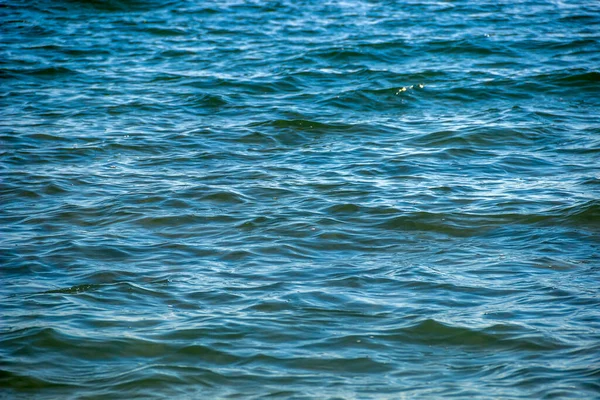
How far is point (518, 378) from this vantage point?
5289 mm

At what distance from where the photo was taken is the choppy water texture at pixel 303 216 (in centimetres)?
557

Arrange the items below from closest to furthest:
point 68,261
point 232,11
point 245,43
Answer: point 68,261, point 245,43, point 232,11

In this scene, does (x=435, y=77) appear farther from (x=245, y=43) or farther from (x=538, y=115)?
(x=245, y=43)

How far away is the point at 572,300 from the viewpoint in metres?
6.42

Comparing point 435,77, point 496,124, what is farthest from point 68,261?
point 435,77

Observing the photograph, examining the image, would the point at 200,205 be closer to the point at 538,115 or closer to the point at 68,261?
the point at 68,261

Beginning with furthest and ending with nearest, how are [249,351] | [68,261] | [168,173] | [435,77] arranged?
[435,77]
[168,173]
[68,261]
[249,351]

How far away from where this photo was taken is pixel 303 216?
8.43 meters

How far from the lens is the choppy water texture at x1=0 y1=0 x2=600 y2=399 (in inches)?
219

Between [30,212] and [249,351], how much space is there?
3982 mm

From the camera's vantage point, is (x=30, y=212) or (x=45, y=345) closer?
(x=45, y=345)

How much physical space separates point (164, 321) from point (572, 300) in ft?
10.5

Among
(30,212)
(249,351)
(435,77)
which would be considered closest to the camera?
(249,351)

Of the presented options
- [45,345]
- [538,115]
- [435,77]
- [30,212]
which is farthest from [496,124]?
[45,345]
